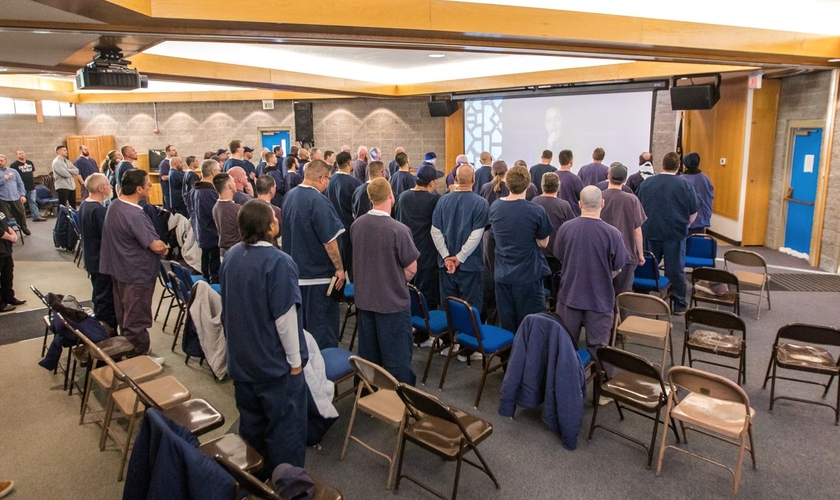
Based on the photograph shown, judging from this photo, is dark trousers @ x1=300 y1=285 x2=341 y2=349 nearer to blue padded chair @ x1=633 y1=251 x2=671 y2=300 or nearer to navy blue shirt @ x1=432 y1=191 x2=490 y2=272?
navy blue shirt @ x1=432 y1=191 x2=490 y2=272

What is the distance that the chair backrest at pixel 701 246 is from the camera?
591 centimetres

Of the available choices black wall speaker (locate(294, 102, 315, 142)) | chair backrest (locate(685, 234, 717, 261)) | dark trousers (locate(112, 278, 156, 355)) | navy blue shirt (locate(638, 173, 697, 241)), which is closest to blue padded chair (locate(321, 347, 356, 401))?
dark trousers (locate(112, 278, 156, 355))

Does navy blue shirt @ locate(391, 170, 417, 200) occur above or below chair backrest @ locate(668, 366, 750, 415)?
above

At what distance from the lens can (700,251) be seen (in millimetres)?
6039

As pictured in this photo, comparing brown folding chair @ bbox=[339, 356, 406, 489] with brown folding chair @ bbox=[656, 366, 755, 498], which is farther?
brown folding chair @ bbox=[339, 356, 406, 489]

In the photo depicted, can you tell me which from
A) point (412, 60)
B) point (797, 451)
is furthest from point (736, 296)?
point (412, 60)

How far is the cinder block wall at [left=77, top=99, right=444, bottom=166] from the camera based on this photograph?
43.2 feet

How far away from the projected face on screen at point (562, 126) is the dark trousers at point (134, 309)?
25.9ft

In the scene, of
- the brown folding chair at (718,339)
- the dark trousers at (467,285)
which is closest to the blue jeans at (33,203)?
the dark trousers at (467,285)

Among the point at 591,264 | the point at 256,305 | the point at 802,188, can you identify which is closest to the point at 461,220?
the point at 591,264

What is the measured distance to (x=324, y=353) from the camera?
12.2ft

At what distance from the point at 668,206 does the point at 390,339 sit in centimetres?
352

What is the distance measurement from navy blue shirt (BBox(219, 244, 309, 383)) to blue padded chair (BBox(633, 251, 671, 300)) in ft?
12.7

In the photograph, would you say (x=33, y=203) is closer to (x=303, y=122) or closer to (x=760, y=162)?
(x=303, y=122)
